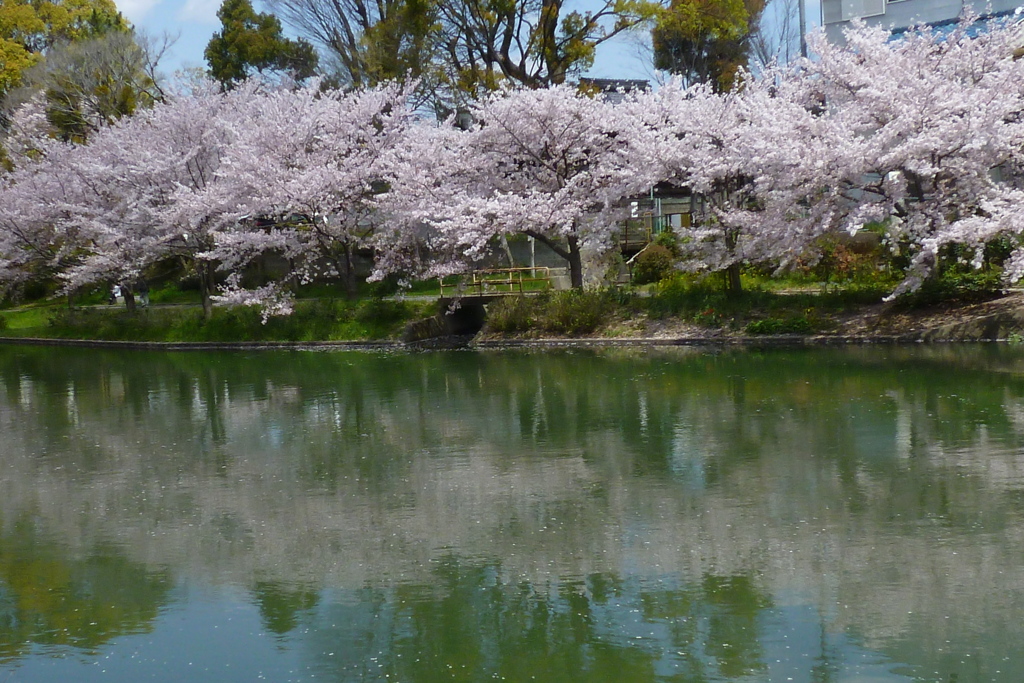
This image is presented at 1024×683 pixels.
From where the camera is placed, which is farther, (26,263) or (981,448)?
(26,263)

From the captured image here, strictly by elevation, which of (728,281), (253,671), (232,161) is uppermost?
(232,161)

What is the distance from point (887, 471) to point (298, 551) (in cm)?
684

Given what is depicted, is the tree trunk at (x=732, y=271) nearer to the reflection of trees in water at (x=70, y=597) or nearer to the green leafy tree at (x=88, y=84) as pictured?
the reflection of trees in water at (x=70, y=597)

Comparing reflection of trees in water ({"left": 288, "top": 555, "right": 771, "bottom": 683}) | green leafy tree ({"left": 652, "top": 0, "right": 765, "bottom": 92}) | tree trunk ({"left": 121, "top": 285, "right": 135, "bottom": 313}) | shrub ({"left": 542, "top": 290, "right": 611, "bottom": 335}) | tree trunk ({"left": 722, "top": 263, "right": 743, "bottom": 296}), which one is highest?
green leafy tree ({"left": 652, "top": 0, "right": 765, "bottom": 92})

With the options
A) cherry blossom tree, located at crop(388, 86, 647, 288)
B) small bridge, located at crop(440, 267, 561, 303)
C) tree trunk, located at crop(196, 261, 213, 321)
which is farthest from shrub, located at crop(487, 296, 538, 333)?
tree trunk, located at crop(196, 261, 213, 321)

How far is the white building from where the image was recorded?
125 feet

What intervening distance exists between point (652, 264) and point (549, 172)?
419 cm

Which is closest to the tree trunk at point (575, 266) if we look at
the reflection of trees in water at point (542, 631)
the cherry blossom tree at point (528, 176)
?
the cherry blossom tree at point (528, 176)

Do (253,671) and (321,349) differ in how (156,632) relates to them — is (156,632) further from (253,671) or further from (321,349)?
(321,349)

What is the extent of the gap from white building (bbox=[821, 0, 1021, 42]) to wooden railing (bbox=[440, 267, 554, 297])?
50.4ft

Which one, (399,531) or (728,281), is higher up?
(728,281)

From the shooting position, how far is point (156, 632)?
8469mm

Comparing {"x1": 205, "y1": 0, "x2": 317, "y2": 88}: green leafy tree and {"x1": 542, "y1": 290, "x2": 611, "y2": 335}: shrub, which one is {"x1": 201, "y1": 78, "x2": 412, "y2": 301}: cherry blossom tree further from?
{"x1": 205, "y1": 0, "x2": 317, "y2": 88}: green leafy tree

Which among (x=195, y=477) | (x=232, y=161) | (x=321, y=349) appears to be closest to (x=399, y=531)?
(x=195, y=477)
